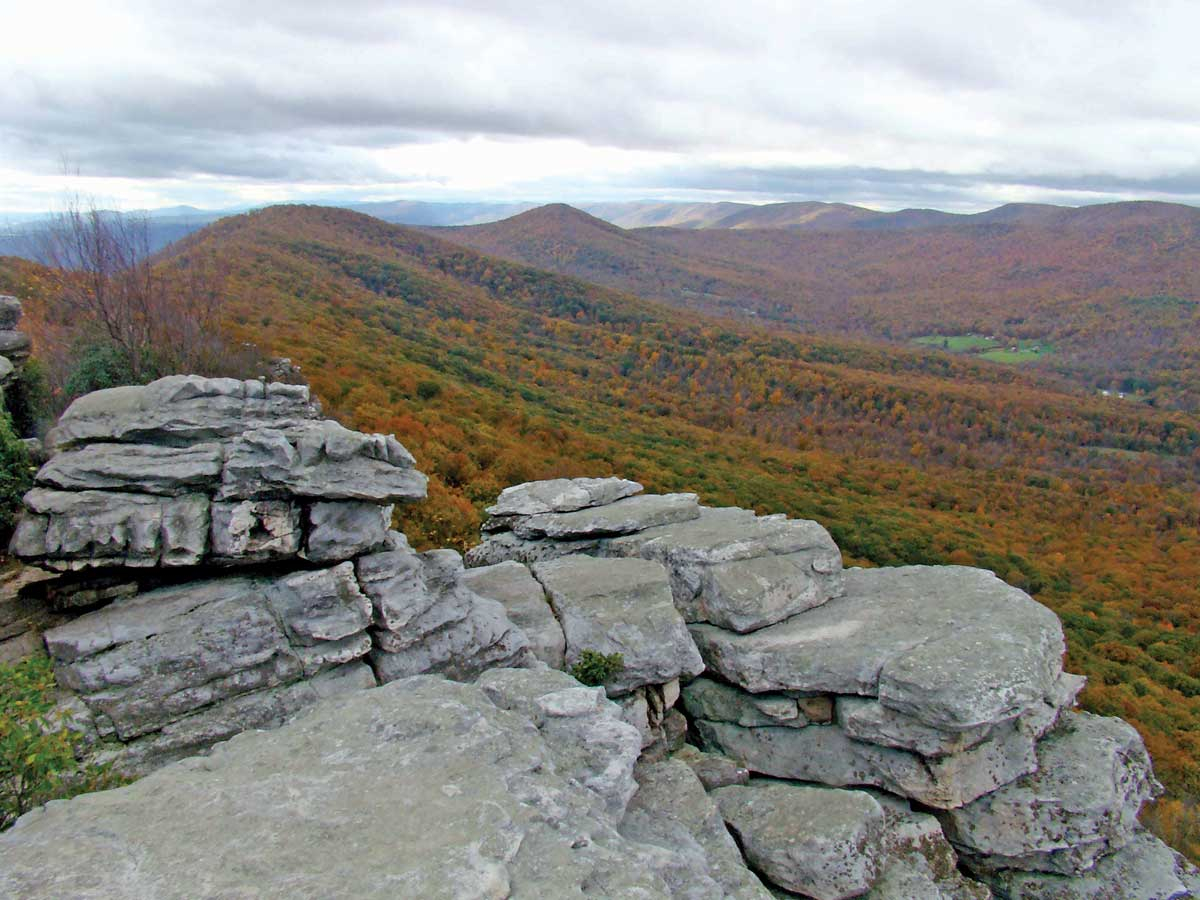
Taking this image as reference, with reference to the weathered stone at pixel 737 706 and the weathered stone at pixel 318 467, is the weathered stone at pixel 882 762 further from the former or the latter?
the weathered stone at pixel 318 467

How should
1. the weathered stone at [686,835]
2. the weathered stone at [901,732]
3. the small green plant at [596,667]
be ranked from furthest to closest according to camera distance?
1. the small green plant at [596,667]
2. the weathered stone at [901,732]
3. the weathered stone at [686,835]

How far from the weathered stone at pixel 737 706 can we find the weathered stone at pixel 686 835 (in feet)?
7.07

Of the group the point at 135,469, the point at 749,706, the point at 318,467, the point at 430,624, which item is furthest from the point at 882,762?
the point at 135,469

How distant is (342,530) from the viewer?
1173 centimetres

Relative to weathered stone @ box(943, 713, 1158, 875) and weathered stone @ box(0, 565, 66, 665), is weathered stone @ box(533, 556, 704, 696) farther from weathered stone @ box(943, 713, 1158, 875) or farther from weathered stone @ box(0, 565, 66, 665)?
weathered stone @ box(0, 565, 66, 665)

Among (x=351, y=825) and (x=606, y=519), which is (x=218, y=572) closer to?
(x=351, y=825)

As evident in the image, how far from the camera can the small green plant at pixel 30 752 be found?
7.54 metres

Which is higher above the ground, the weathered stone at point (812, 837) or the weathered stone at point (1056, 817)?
the weathered stone at point (812, 837)

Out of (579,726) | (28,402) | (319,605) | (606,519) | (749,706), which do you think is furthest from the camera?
(606,519)

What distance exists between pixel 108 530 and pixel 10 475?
247 cm

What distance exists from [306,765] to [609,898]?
13.9ft

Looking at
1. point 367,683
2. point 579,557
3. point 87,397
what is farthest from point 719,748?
point 87,397

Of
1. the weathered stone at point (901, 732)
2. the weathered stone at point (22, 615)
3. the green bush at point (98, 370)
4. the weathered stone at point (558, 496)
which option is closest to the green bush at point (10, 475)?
the weathered stone at point (22, 615)

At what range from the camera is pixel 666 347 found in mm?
124875
